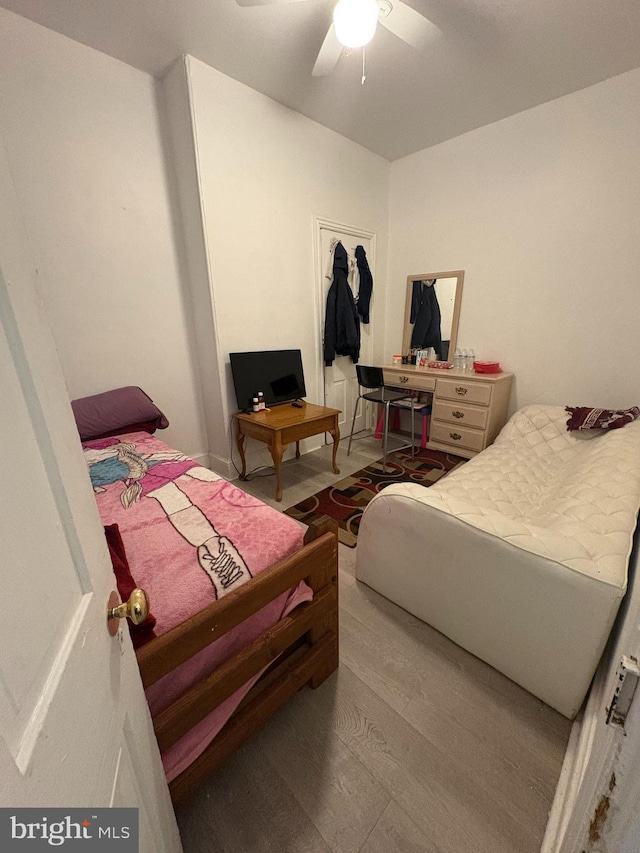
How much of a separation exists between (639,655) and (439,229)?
3.67 m

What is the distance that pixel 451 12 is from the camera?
1.78m

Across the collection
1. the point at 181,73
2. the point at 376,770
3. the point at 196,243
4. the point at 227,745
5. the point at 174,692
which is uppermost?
the point at 181,73

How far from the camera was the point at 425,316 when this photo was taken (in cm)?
357

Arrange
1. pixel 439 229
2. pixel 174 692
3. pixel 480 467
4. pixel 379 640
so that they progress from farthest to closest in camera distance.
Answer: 1. pixel 439 229
2. pixel 480 467
3. pixel 379 640
4. pixel 174 692

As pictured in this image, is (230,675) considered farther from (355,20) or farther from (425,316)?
(425,316)

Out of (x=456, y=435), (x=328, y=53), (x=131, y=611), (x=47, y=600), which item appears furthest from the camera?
(x=456, y=435)

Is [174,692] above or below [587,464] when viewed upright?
below

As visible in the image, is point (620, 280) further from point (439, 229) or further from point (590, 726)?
point (590, 726)

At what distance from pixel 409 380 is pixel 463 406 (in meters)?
0.59

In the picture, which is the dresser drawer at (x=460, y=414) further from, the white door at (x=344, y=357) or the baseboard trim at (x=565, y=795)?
the baseboard trim at (x=565, y=795)

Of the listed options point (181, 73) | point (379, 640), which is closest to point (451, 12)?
point (181, 73)

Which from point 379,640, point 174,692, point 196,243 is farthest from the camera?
point 196,243

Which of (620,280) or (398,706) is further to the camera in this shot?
(620,280)

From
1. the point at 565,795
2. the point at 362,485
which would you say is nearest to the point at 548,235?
the point at 362,485
